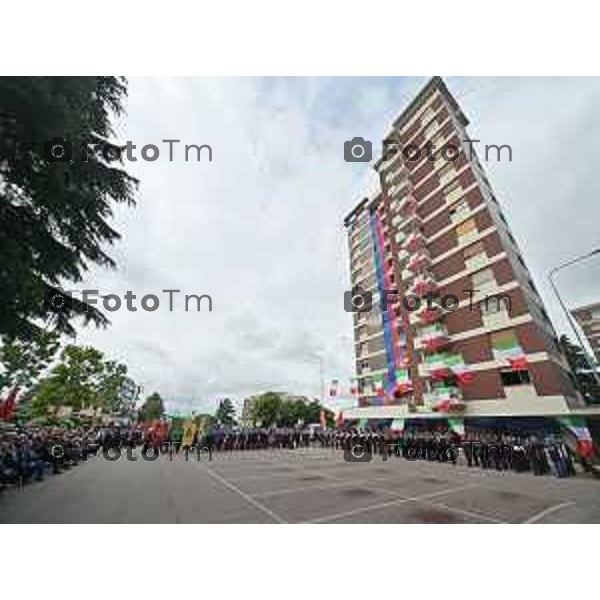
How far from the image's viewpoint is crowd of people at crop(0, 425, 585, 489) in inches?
498

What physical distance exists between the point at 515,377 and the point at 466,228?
477 inches

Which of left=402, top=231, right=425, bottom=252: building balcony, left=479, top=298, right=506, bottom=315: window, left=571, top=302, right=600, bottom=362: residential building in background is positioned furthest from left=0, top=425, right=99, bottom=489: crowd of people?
left=571, top=302, right=600, bottom=362: residential building in background

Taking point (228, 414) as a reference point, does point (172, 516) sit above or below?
below

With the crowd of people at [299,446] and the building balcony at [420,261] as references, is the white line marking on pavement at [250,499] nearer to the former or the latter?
the crowd of people at [299,446]

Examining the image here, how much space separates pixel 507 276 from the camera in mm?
25812

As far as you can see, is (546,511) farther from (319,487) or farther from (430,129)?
(430,129)

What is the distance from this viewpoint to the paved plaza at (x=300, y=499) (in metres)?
7.09

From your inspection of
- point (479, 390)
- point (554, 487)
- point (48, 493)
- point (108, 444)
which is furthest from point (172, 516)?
point (479, 390)

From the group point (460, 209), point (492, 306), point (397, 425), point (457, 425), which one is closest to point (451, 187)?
point (460, 209)

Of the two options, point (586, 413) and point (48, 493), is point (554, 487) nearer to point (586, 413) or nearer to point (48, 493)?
point (586, 413)

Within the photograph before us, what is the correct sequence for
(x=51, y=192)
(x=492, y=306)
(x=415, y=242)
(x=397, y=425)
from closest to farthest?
1. (x=51, y=192)
2. (x=492, y=306)
3. (x=415, y=242)
4. (x=397, y=425)

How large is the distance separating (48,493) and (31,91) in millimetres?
9368

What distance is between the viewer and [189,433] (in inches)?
877

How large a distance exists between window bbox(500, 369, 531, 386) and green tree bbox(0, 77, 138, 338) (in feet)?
80.6
